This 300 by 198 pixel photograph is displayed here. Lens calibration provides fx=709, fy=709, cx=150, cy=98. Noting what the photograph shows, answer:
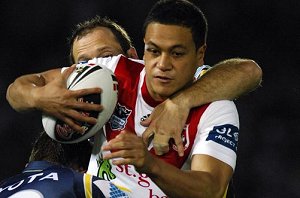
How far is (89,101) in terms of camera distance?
2.69 m

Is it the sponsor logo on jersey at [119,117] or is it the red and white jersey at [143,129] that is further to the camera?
the sponsor logo on jersey at [119,117]

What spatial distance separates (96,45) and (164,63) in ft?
3.07

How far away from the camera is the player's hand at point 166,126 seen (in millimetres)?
2719

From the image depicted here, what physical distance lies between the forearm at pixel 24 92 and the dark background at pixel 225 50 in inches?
102

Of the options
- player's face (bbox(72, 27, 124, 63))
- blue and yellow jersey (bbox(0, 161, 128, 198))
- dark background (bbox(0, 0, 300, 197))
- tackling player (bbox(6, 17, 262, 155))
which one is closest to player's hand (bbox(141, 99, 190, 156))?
tackling player (bbox(6, 17, 262, 155))

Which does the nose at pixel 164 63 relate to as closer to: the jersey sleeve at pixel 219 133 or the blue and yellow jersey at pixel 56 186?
the jersey sleeve at pixel 219 133

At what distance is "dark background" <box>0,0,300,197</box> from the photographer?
18.2 ft

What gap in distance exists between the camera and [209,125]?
2.75 m

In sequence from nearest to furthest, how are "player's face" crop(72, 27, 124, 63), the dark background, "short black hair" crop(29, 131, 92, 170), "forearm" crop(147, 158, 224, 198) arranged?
"forearm" crop(147, 158, 224, 198) < "short black hair" crop(29, 131, 92, 170) < "player's face" crop(72, 27, 124, 63) < the dark background

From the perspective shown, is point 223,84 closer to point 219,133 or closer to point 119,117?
point 219,133

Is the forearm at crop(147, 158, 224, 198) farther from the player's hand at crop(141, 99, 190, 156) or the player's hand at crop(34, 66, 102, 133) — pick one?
the player's hand at crop(34, 66, 102, 133)

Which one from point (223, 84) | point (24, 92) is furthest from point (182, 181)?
point (24, 92)

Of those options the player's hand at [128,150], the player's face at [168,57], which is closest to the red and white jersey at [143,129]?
the player's face at [168,57]

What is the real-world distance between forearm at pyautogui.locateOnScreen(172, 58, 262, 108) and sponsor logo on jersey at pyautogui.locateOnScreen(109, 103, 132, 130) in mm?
235
